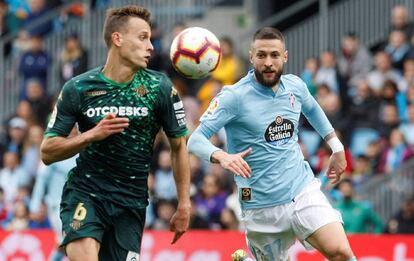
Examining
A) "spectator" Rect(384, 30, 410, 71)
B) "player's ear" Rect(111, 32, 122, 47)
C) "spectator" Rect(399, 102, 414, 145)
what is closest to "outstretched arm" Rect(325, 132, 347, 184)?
"player's ear" Rect(111, 32, 122, 47)

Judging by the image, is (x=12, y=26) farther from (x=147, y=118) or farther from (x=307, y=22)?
(x=147, y=118)

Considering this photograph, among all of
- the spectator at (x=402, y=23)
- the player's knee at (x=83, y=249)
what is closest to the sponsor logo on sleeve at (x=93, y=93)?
the player's knee at (x=83, y=249)

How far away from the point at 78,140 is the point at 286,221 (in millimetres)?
2265

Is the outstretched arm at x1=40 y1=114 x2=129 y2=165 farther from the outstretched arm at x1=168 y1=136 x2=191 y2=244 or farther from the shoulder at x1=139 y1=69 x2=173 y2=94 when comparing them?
the outstretched arm at x1=168 y1=136 x2=191 y2=244

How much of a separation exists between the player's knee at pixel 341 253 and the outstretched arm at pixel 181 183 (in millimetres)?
1321

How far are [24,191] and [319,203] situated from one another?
31.7 ft

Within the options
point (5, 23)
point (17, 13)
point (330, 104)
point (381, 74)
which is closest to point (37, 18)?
point (17, 13)

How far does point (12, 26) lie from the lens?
2353 centimetres

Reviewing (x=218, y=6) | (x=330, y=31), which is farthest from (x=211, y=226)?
(x=218, y=6)

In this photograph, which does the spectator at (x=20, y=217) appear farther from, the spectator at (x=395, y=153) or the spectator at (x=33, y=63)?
the spectator at (x=395, y=153)

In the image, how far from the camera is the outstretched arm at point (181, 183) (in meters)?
9.52

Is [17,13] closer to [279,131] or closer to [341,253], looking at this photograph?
[279,131]

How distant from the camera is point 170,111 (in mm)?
9477

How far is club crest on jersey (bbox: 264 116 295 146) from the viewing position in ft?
34.0
